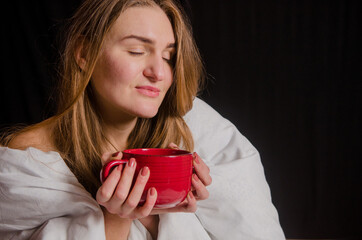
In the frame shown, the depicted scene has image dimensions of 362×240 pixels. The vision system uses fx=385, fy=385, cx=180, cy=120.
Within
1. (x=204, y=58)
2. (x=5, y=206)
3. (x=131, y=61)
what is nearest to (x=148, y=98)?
(x=131, y=61)

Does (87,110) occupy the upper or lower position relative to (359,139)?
upper

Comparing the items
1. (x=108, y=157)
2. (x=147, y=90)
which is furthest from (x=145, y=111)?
(x=108, y=157)

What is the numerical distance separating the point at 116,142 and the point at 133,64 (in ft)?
1.13

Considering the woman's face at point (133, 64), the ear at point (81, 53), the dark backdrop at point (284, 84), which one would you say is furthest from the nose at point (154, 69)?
the dark backdrop at point (284, 84)

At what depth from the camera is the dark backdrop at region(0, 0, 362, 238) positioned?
196cm

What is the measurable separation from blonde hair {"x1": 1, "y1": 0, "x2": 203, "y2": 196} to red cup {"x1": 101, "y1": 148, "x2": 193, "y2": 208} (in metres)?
0.36

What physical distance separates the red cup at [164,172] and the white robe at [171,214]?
24cm

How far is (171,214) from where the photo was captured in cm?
110

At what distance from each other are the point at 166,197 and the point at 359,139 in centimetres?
168

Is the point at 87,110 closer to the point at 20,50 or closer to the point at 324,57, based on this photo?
the point at 20,50

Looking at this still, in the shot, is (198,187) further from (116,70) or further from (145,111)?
(116,70)

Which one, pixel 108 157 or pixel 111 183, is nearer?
pixel 111 183

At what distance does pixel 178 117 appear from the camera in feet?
4.38

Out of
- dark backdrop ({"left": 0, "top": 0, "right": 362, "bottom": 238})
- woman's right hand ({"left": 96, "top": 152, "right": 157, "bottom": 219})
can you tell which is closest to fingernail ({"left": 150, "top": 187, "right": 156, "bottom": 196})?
woman's right hand ({"left": 96, "top": 152, "right": 157, "bottom": 219})
